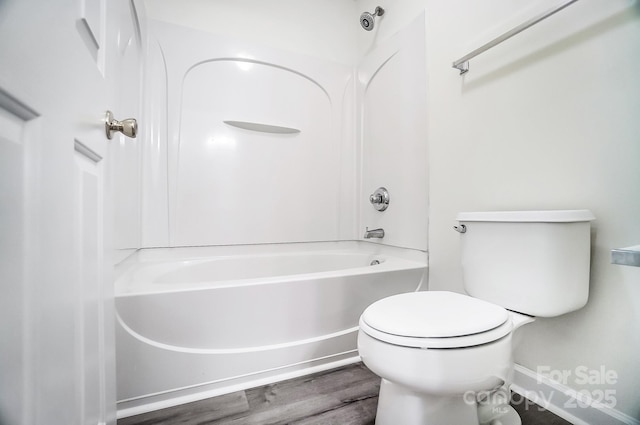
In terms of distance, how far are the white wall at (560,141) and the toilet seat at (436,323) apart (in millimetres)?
284

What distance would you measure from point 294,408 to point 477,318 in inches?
28.3

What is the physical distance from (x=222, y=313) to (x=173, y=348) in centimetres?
21

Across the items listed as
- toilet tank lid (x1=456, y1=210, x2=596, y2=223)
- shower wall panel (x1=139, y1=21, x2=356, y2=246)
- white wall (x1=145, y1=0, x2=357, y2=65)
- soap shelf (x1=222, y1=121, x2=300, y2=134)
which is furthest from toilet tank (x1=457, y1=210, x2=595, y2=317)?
white wall (x1=145, y1=0, x2=357, y2=65)

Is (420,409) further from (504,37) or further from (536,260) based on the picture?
(504,37)

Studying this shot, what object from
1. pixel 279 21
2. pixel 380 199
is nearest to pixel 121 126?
pixel 380 199

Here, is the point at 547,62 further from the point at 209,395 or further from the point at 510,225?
the point at 209,395

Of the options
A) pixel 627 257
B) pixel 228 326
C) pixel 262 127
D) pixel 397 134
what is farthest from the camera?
pixel 262 127

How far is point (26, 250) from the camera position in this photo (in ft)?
0.93

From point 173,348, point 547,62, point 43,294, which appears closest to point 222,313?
point 173,348

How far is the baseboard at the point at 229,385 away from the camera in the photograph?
37.3 inches

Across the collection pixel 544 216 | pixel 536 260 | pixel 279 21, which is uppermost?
pixel 279 21

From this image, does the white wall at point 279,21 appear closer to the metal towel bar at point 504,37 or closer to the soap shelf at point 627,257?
the metal towel bar at point 504,37

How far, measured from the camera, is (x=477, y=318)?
70cm

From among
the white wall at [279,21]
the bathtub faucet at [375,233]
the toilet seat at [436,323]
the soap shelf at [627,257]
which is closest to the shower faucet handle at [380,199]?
the bathtub faucet at [375,233]
